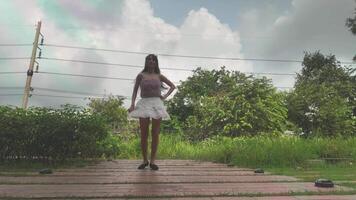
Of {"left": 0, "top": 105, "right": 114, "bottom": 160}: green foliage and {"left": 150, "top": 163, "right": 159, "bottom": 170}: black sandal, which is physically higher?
{"left": 0, "top": 105, "right": 114, "bottom": 160}: green foliage

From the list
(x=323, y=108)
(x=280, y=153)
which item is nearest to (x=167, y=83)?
(x=280, y=153)

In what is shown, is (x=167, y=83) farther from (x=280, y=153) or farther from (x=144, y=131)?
(x=280, y=153)

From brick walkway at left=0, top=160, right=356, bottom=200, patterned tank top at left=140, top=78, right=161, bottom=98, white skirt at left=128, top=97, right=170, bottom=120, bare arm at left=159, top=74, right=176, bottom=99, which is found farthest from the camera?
bare arm at left=159, top=74, right=176, bottom=99

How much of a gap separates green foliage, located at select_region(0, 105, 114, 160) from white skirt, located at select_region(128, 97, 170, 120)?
153 centimetres

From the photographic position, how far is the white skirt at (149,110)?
5.98 metres

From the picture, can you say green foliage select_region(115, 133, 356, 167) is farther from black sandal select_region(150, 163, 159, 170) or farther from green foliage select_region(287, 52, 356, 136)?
green foliage select_region(287, 52, 356, 136)

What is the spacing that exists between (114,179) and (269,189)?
5.24ft

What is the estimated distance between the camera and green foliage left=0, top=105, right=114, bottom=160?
22.7 ft

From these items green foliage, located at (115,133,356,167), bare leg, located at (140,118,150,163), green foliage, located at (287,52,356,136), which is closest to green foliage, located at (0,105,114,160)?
bare leg, located at (140,118,150,163)

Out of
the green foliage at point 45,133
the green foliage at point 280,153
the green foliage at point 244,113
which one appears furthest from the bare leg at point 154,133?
the green foliage at point 244,113

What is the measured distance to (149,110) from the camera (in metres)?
6.00

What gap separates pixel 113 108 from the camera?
3694 cm

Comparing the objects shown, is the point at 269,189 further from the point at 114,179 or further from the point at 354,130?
the point at 354,130

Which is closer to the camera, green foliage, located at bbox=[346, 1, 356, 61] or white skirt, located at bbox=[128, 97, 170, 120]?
white skirt, located at bbox=[128, 97, 170, 120]
